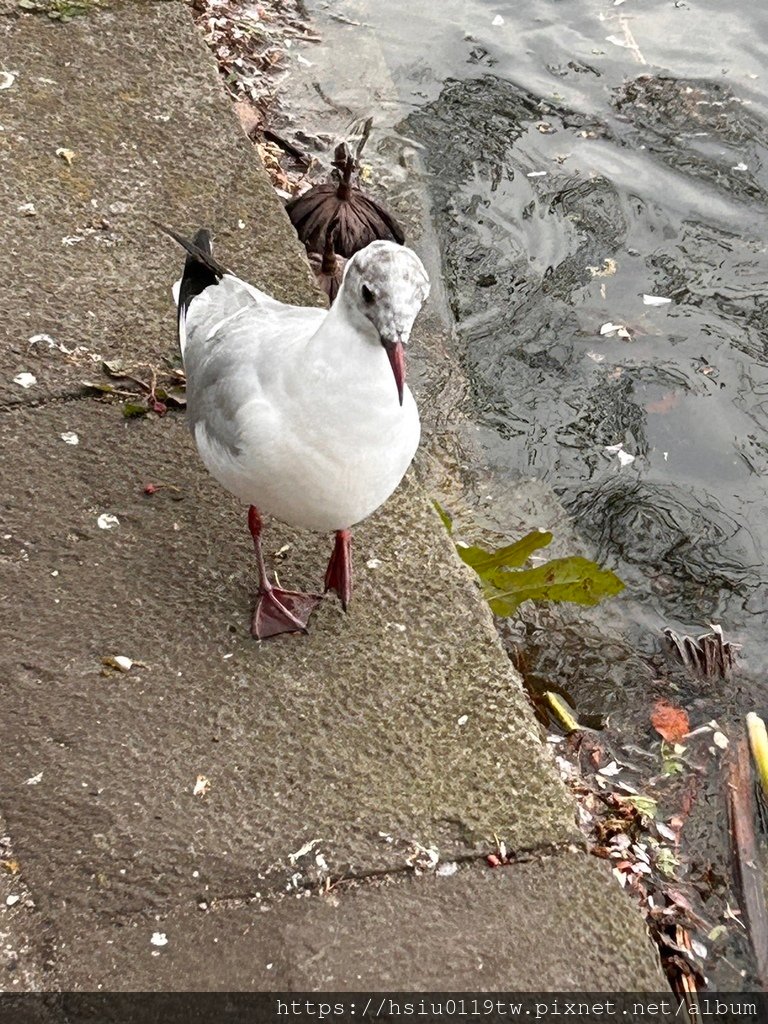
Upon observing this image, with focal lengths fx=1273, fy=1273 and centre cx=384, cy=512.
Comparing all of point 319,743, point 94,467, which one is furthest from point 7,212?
point 319,743

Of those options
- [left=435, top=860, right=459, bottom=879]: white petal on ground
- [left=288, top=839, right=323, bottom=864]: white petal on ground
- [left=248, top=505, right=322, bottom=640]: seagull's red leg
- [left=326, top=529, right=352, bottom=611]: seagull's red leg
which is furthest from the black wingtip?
[left=435, top=860, right=459, bottom=879]: white petal on ground

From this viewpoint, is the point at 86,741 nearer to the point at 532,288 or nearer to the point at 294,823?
the point at 294,823

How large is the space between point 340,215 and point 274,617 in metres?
2.02

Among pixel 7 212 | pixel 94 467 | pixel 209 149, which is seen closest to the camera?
pixel 94 467

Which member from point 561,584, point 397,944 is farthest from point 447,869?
point 561,584

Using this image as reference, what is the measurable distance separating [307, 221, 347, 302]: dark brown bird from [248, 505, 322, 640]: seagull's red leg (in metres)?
1.67

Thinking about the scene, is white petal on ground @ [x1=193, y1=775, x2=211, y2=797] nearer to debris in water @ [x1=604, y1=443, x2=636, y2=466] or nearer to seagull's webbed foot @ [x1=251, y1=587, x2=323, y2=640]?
seagull's webbed foot @ [x1=251, y1=587, x2=323, y2=640]

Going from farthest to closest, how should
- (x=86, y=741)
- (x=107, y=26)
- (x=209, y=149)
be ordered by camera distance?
(x=107, y=26)
(x=209, y=149)
(x=86, y=741)

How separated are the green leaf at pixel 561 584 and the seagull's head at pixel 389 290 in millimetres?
1239

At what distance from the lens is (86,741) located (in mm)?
2758

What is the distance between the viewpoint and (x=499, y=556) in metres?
3.71

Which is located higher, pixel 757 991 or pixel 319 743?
pixel 319 743

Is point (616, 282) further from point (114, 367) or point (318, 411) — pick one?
point (318, 411)

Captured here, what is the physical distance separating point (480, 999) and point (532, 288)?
3271 millimetres
